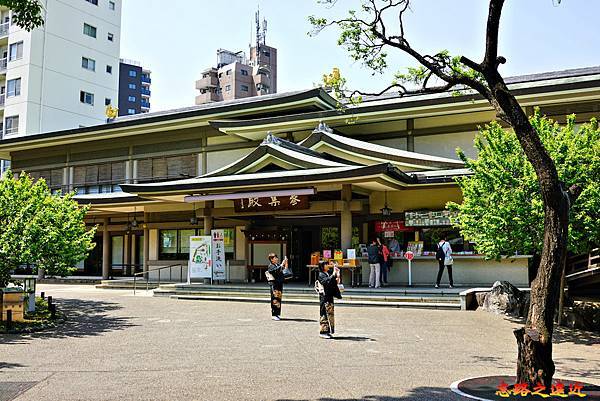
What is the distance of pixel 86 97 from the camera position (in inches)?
1800

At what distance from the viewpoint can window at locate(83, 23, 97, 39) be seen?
1804 inches

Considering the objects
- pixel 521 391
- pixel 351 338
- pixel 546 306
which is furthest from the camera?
pixel 351 338

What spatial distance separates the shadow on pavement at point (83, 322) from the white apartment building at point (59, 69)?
27.7 meters

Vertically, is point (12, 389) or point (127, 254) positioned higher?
point (127, 254)

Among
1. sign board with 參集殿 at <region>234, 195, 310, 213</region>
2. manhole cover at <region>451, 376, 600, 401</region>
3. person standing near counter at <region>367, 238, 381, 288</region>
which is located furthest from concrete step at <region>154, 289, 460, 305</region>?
manhole cover at <region>451, 376, 600, 401</region>

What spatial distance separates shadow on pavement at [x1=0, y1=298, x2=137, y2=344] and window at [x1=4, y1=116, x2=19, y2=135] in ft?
90.5

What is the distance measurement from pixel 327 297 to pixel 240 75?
7517 cm

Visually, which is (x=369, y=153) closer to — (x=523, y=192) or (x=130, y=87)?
(x=523, y=192)

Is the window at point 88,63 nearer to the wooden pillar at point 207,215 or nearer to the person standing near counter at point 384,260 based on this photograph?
the wooden pillar at point 207,215

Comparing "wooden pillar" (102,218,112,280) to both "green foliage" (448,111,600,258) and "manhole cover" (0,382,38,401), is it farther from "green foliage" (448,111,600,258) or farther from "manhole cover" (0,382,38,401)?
"manhole cover" (0,382,38,401)

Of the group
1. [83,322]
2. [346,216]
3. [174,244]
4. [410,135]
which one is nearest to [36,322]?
[83,322]

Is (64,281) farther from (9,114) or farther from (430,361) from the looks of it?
(430,361)

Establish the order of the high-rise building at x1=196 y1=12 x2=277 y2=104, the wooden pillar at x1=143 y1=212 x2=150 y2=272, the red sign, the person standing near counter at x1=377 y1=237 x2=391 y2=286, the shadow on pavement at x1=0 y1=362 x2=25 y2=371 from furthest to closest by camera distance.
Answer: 1. the high-rise building at x1=196 y1=12 x2=277 y2=104
2. the wooden pillar at x1=143 y1=212 x2=150 y2=272
3. the red sign
4. the person standing near counter at x1=377 y1=237 x2=391 y2=286
5. the shadow on pavement at x1=0 y1=362 x2=25 y2=371

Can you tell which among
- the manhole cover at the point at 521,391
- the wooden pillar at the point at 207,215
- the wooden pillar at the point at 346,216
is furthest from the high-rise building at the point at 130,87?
the manhole cover at the point at 521,391
